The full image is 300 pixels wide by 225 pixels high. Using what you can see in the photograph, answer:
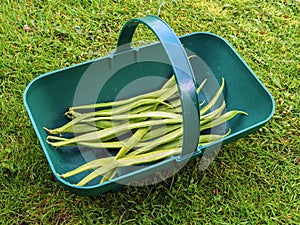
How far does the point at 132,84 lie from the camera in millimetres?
A: 1834

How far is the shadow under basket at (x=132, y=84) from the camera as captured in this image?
160 cm

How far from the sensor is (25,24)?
2.15 meters

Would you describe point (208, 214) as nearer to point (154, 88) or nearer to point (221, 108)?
point (221, 108)

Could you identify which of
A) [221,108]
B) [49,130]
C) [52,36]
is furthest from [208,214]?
[52,36]

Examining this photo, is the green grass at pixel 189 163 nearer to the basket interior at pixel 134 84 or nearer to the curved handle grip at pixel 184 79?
the basket interior at pixel 134 84

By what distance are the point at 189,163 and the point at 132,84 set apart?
42 cm

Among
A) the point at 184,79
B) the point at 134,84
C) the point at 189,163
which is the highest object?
the point at 184,79

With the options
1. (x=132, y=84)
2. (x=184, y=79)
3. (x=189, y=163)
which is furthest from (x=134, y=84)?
(x=184, y=79)

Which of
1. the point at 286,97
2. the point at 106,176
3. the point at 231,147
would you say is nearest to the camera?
the point at 106,176

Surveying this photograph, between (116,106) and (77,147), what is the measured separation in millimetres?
235

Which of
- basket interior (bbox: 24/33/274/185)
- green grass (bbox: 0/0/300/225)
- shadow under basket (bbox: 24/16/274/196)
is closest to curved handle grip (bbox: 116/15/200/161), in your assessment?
shadow under basket (bbox: 24/16/274/196)

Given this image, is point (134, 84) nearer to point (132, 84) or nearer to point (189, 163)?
point (132, 84)

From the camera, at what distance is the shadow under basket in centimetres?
160

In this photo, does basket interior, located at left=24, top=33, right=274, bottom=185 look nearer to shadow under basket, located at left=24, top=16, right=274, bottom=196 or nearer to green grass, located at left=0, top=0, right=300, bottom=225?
shadow under basket, located at left=24, top=16, right=274, bottom=196
